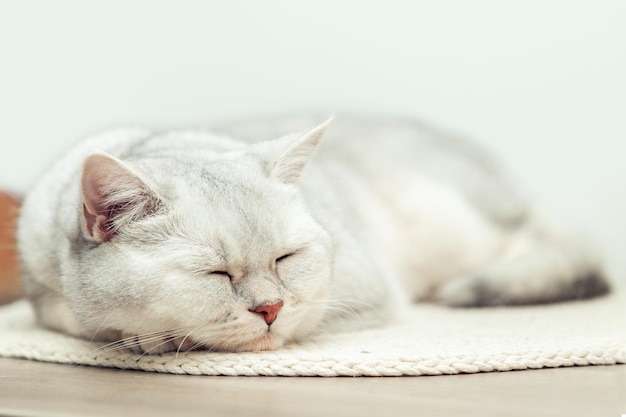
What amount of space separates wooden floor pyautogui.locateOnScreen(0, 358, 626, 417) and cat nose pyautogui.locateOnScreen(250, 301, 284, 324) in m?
0.13

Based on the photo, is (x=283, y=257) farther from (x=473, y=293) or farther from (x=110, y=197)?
(x=473, y=293)

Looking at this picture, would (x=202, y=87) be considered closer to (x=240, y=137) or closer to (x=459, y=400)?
(x=240, y=137)

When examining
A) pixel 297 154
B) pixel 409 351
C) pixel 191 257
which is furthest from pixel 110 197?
pixel 409 351

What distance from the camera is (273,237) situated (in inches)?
64.1

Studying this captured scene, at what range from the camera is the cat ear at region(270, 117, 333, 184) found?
1771 mm

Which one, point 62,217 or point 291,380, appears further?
point 62,217

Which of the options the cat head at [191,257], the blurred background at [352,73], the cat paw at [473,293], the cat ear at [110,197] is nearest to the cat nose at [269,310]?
the cat head at [191,257]

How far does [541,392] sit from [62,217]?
1.20 metres

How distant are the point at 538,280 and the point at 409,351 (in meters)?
0.89

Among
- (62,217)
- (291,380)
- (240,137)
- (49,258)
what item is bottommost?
(291,380)

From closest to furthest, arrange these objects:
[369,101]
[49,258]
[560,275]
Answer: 1. [49,258]
2. [560,275]
3. [369,101]

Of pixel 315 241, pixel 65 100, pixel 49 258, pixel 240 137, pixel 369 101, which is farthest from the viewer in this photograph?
pixel 65 100

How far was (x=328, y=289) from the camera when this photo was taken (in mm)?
1808

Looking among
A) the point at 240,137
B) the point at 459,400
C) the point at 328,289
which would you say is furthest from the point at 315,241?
the point at 240,137
